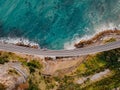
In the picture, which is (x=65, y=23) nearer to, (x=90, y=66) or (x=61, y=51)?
(x=61, y=51)

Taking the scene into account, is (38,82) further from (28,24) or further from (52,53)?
(28,24)

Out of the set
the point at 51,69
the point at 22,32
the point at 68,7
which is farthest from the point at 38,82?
the point at 68,7

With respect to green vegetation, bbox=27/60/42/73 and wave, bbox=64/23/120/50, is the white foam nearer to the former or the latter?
green vegetation, bbox=27/60/42/73

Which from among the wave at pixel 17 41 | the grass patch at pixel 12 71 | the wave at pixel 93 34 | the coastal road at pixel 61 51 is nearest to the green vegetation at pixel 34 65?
the coastal road at pixel 61 51

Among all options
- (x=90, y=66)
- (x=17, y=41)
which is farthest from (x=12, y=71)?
(x=90, y=66)

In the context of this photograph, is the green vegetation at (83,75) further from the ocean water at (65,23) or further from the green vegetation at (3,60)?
the ocean water at (65,23)

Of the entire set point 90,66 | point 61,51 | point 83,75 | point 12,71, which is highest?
point 61,51

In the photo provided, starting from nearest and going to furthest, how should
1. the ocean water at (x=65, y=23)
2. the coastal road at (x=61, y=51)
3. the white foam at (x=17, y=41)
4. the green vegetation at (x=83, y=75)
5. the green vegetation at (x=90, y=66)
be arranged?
the green vegetation at (x=83, y=75), the green vegetation at (x=90, y=66), the coastal road at (x=61, y=51), the ocean water at (x=65, y=23), the white foam at (x=17, y=41)

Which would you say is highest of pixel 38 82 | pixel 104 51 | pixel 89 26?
pixel 89 26
